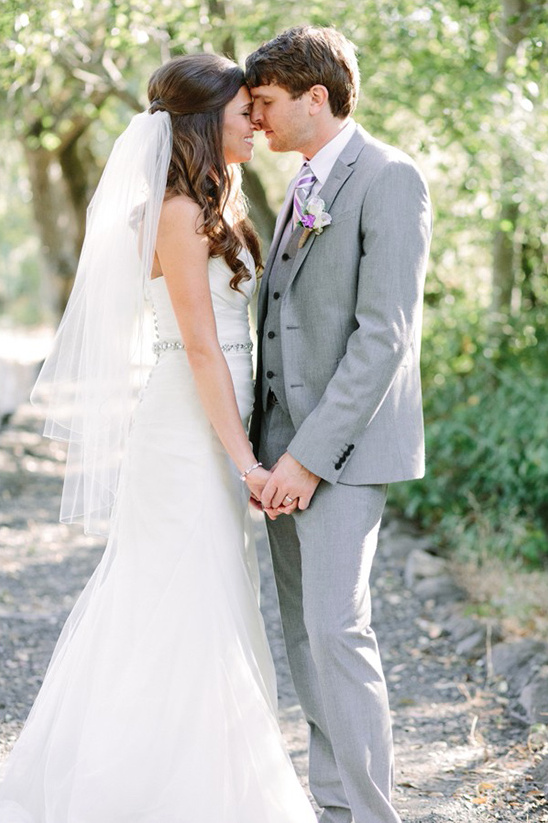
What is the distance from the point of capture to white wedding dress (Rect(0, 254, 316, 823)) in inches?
110

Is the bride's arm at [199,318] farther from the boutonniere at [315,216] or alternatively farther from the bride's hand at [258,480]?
the boutonniere at [315,216]

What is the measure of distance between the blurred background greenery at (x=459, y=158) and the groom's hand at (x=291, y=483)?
7.82 ft

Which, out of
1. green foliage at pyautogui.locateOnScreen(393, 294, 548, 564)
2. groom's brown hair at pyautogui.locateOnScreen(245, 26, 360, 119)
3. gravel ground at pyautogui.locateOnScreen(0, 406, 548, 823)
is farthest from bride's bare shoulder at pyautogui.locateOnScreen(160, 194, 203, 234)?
green foliage at pyautogui.locateOnScreen(393, 294, 548, 564)

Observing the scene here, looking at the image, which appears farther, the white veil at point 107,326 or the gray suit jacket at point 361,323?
the white veil at point 107,326

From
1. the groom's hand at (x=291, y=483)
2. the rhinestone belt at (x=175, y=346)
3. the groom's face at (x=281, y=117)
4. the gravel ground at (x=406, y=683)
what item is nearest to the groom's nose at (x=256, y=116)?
the groom's face at (x=281, y=117)

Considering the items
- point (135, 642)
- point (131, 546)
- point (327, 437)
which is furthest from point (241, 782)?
point (327, 437)

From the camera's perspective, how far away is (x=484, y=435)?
6.34 metres

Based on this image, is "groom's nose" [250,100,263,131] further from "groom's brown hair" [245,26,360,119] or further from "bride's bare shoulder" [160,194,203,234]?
"bride's bare shoulder" [160,194,203,234]

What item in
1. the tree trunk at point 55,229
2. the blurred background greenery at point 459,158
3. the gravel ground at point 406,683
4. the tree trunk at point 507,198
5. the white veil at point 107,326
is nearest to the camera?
the white veil at point 107,326

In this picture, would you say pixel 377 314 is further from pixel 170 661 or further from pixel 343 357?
pixel 170 661

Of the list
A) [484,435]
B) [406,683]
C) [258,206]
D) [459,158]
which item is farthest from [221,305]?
[459,158]

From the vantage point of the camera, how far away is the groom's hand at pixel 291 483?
2.71 metres

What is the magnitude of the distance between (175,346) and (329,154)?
726mm

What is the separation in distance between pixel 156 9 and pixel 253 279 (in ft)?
10.5
